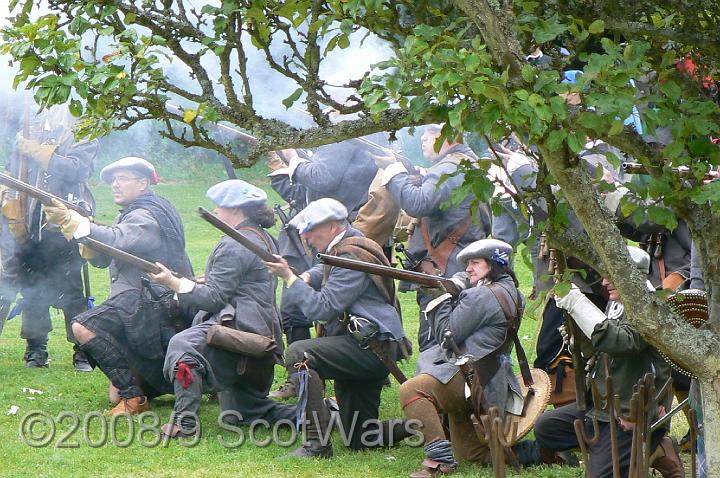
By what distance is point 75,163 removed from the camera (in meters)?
10.2

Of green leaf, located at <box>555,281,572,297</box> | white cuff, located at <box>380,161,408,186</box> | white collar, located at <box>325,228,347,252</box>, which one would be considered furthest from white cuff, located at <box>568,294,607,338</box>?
white cuff, located at <box>380,161,408,186</box>

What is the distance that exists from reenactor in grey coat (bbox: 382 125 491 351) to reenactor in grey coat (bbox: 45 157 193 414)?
1.77 metres

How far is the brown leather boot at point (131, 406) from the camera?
8289mm

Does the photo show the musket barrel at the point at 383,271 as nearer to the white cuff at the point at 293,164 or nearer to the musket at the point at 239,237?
the musket at the point at 239,237

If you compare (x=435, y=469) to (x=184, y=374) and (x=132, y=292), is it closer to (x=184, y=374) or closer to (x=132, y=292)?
(x=184, y=374)

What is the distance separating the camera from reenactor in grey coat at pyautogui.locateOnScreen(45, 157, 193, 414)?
27.3ft

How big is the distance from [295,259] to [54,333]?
3909 millimetres

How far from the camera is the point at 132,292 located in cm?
845

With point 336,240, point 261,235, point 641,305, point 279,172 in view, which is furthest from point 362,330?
point 641,305

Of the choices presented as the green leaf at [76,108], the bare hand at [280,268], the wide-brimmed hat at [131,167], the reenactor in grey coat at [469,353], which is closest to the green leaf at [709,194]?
the green leaf at [76,108]

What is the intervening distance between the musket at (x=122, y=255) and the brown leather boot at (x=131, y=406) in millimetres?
995

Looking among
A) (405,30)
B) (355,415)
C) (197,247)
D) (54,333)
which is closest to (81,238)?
(355,415)

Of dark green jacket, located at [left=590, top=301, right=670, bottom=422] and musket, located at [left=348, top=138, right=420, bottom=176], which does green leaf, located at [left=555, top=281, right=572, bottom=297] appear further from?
musket, located at [left=348, top=138, right=420, bottom=176]

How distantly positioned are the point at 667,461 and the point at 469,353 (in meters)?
1.28
